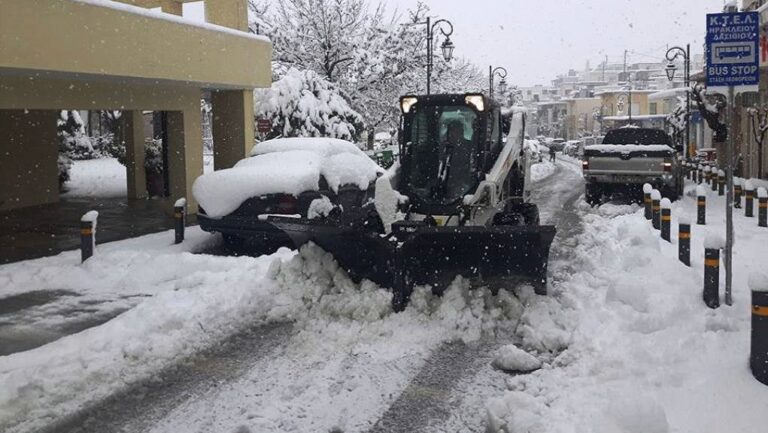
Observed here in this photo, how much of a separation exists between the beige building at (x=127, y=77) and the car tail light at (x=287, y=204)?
3.67 metres

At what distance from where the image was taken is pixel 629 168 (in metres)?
17.6

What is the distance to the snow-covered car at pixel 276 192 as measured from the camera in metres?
11.0

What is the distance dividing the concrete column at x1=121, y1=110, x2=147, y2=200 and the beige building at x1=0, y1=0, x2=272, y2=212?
32 millimetres

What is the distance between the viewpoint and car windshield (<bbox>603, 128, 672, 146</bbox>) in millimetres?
18938

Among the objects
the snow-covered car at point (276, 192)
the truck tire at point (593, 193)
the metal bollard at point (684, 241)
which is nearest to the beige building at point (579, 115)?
the truck tire at point (593, 193)

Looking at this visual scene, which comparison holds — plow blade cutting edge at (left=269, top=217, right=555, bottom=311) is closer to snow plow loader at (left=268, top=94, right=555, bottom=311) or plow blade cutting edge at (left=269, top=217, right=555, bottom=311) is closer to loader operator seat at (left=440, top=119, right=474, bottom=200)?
snow plow loader at (left=268, top=94, right=555, bottom=311)

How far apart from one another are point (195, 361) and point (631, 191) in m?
14.6

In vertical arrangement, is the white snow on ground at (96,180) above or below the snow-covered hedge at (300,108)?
below

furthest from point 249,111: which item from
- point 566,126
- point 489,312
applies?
point 566,126

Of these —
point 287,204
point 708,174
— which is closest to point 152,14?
point 287,204

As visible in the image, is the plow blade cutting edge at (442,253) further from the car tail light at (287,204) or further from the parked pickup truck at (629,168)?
the parked pickup truck at (629,168)

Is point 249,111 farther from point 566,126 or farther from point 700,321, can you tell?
point 566,126

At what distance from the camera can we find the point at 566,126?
107562mm

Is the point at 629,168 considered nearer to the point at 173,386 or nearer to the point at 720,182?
the point at 720,182
